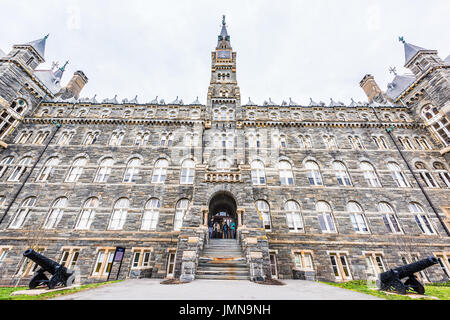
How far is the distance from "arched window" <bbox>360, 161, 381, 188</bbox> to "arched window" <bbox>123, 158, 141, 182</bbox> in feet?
71.4

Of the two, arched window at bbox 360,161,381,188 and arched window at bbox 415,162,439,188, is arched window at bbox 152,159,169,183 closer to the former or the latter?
arched window at bbox 360,161,381,188

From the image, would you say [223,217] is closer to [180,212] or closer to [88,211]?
[180,212]

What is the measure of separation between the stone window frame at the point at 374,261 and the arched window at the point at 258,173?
30.8 feet

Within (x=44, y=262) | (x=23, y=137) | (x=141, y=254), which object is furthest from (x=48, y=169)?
(x=44, y=262)

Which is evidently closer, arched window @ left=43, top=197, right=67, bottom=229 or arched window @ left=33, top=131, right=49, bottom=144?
arched window @ left=43, top=197, right=67, bottom=229

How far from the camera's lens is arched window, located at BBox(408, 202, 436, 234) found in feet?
50.1

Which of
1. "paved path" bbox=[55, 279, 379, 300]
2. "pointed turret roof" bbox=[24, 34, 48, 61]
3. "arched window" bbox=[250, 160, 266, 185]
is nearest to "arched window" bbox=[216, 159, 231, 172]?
"arched window" bbox=[250, 160, 266, 185]

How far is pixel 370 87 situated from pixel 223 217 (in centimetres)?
2740

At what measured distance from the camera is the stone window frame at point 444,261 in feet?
44.8

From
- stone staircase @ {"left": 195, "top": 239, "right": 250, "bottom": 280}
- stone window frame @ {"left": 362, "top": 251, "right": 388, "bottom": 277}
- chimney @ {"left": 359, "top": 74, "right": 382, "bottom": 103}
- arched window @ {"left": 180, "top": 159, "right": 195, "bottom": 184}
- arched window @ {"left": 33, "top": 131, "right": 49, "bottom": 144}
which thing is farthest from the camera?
chimney @ {"left": 359, "top": 74, "right": 382, "bottom": 103}

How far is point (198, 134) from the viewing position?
63.9 ft

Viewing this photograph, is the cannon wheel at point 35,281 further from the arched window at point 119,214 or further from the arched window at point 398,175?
the arched window at point 398,175

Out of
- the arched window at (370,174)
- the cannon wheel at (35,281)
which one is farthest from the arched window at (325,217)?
the cannon wheel at (35,281)
